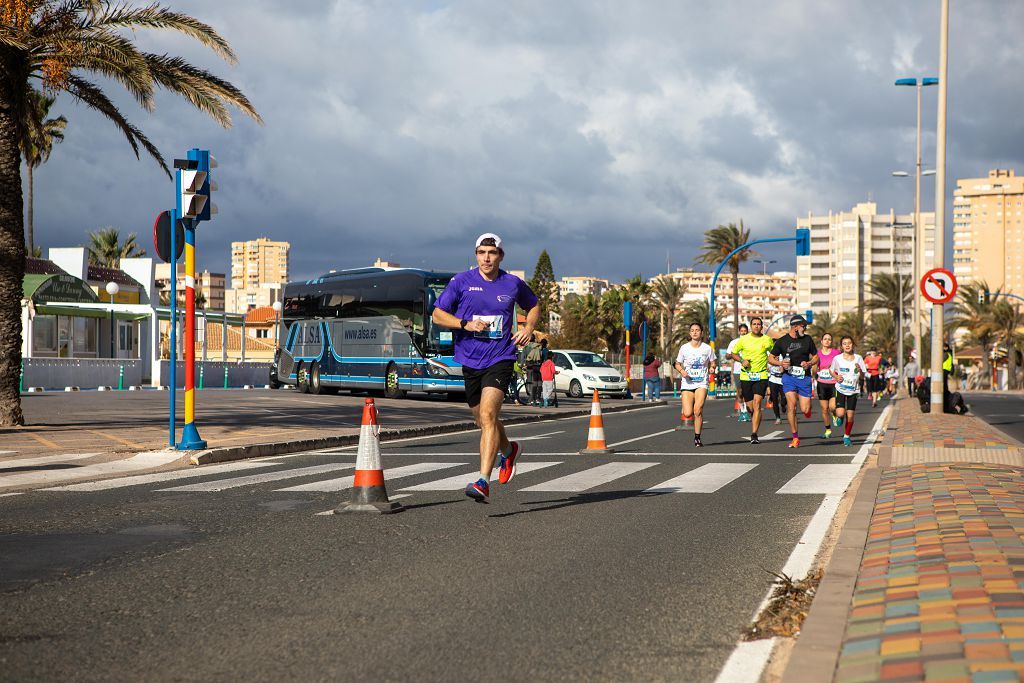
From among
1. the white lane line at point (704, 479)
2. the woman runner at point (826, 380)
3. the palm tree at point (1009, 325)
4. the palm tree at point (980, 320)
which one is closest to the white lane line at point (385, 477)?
the white lane line at point (704, 479)

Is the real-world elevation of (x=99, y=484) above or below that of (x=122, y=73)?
below

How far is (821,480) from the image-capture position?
36.4 ft

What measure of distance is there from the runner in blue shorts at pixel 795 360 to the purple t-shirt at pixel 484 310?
8635 millimetres

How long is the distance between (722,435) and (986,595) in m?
14.2

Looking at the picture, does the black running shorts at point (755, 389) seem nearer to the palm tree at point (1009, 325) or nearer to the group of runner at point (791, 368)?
the group of runner at point (791, 368)

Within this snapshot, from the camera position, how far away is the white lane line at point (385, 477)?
9.98 metres

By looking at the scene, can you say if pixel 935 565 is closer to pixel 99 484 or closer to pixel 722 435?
pixel 99 484

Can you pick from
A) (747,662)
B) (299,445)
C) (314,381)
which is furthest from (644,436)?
(314,381)

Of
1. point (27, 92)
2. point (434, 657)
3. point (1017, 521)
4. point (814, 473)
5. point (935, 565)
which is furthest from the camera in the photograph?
point (27, 92)

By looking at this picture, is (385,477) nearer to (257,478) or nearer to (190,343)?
(257,478)

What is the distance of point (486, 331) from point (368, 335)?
2595 cm

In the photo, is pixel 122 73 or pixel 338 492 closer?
pixel 338 492

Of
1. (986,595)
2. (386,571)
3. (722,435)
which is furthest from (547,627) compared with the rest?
(722,435)

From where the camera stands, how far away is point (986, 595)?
4.71 m
